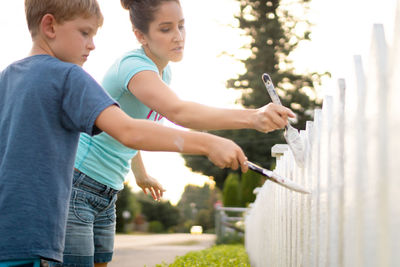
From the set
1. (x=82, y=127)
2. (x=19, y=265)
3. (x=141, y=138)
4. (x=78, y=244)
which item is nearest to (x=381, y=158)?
(x=141, y=138)

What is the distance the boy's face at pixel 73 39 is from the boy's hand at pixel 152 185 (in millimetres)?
1435

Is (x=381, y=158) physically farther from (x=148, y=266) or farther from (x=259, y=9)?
(x=259, y=9)

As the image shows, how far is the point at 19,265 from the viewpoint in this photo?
1770mm

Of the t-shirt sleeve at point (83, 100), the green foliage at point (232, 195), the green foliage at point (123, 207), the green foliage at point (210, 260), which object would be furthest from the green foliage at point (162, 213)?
the t-shirt sleeve at point (83, 100)

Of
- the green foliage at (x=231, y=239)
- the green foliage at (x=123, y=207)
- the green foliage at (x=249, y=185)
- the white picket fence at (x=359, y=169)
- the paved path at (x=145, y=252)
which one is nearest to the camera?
the white picket fence at (x=359, y=169)

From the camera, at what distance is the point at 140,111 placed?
102 inches

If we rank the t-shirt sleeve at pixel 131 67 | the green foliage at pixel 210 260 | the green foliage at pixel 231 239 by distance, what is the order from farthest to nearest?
the green foliage at pixel 231 239 → the green foliage at pixel 210 260 → the t-shirt sleeve at pixel 131 67

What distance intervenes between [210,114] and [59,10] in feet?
2.31

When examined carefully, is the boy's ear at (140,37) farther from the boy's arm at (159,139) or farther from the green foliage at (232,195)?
the green foliage at (232,195)

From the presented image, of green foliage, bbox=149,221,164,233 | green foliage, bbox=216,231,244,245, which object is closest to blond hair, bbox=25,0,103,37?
green foliage, bbox=216,231,244,245

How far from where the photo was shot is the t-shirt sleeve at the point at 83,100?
1.75 meters

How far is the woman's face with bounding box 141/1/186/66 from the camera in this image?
2543mm

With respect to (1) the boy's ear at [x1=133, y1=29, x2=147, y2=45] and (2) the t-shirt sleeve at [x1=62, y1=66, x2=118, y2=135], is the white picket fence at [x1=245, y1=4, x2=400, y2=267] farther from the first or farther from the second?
(1) the boy's ear at [x1=133, y1=29, x2=147, y2=45]

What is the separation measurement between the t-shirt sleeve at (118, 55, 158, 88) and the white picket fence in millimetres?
773
